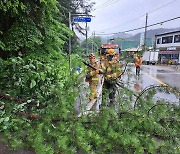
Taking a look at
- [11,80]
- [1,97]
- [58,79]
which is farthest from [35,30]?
[1,97]

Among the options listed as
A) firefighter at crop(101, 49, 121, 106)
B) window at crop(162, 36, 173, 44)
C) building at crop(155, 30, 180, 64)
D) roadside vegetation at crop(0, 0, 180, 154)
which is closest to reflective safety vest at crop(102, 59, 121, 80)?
firefighter at crop(101, 49, 121, 106)

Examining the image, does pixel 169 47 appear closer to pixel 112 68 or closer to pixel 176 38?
pixel 176 38

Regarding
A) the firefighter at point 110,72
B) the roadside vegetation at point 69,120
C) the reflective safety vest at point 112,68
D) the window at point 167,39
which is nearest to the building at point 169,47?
the window at point 167,39

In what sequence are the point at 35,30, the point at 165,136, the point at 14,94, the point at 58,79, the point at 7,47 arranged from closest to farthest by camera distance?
the point at 165,136
the point at 14,94
the point at 58,79
the point at 7,47
the point at 35,30

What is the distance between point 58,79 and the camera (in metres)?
3.15

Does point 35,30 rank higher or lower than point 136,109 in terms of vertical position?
higher

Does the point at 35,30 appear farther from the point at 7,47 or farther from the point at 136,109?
the point at 136,109

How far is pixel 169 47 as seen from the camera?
144ft

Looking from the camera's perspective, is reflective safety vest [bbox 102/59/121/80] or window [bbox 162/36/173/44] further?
window [bbox 162/36/173/44]

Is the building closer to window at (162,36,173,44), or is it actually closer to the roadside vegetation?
window at (162,36,173,44)

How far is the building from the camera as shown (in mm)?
40875

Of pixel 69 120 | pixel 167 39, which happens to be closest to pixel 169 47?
pixel 167 39

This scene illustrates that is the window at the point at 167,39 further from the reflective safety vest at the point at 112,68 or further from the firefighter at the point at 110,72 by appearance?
the reflective safety vest at the point at 112,68

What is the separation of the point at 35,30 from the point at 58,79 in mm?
1131
